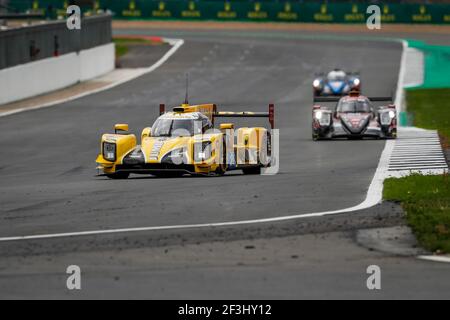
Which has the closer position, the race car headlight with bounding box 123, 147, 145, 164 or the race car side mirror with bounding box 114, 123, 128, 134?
the race car headlight with bounding box 123, 147, 145, 164

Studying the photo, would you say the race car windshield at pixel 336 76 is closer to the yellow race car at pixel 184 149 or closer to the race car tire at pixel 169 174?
the yellow race car at pixel 184 149

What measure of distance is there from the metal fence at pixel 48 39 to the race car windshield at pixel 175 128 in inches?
946

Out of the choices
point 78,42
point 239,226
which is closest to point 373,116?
point 239,226

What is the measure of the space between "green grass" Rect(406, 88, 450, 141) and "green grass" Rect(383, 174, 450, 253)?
12.6 meters

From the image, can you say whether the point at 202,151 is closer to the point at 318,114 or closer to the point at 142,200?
the point at 142,200

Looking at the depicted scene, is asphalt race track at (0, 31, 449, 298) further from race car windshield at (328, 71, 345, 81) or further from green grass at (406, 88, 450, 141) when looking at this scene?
green grass at (406, 88, 450, 141)

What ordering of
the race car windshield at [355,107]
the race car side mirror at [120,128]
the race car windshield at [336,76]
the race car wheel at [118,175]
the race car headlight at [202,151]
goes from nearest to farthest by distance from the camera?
1. the race car headlight at [202,151]
2. the race car wheel at [118,175]
3. the race car side mirror at [120,128]
4. the race car windshield at [355,107]
5. the race car windshield at [336,76]

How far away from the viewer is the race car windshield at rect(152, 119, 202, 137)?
2559 cm

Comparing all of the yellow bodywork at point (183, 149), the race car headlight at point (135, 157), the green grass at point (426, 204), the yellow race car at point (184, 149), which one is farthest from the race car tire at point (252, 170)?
the green grass at point (426, 204)

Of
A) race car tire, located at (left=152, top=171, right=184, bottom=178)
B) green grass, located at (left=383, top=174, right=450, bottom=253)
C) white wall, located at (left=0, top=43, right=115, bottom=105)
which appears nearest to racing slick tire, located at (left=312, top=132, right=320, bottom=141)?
race car tire, located at (left=152, top=171, right=184, bottom=178)

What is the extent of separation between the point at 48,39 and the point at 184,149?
32.6 m

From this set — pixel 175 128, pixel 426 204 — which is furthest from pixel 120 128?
pixel 426 204

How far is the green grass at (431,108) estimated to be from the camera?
40.1 m

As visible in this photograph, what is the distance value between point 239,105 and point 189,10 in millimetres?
47625
